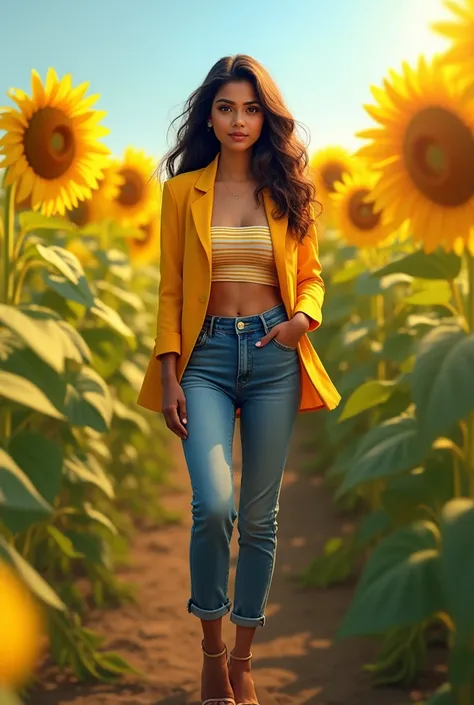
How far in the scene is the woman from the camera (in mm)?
2537

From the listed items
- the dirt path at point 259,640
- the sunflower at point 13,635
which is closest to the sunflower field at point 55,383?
the sunflower at point 13,635

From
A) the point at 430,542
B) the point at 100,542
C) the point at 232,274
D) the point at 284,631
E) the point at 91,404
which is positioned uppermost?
the point at 232,274

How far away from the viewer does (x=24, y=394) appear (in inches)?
74.1

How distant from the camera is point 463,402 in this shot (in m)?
1.70

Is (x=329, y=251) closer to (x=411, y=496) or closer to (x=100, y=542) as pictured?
(x=100, y=542)

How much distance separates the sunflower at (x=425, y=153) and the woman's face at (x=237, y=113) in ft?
1.99

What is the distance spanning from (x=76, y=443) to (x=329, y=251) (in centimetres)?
520

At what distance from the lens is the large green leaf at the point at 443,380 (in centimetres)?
170

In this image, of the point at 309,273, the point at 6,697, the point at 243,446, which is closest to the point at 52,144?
the point at 309,273

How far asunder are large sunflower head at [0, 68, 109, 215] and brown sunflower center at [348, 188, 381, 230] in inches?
67.5

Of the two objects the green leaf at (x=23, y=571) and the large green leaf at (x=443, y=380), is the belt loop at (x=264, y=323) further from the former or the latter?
the green leaf at (x=23, y=571)

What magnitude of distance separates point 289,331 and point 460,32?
1056 millimetres

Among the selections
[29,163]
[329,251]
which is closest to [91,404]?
[29,163]

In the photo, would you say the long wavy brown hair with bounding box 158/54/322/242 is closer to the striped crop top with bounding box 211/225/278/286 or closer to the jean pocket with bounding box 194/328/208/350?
the striped crop top with bounding box 211/225/278/286
